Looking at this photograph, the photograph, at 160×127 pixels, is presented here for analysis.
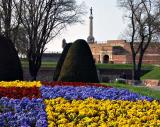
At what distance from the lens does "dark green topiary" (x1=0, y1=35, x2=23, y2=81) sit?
2197 centimetres

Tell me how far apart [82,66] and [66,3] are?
575 inches

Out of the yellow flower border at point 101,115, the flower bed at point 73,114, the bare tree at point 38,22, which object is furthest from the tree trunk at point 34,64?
the yellow flower border at point 101,115

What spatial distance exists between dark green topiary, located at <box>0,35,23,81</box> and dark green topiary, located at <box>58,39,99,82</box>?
191 centimetres

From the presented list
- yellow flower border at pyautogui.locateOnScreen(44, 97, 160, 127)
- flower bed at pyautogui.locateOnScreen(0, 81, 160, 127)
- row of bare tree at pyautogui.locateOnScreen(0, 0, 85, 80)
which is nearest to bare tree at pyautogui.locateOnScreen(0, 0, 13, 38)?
Answer: row of bare tree at pyautogui.locateOnScreen(0, 0, 85, 80)

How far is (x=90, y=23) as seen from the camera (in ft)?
290

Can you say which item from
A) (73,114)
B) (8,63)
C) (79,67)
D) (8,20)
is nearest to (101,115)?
(73,114)

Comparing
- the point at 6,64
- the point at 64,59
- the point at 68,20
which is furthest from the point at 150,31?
the point at 6,64

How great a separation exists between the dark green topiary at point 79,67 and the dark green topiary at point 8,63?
191 centimetres

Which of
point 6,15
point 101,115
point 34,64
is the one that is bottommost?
point 101,115

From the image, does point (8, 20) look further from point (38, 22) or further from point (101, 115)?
point (101, 115)

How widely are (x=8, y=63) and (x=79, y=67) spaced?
302 centimetres

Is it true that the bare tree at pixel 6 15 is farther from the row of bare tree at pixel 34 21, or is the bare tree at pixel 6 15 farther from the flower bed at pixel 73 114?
the flower bed at pixel 73 114

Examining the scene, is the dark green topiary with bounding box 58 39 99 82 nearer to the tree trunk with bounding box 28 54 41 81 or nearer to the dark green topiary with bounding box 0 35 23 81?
the dark green topiary with bounding box 0 35 23 81

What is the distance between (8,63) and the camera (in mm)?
22281
